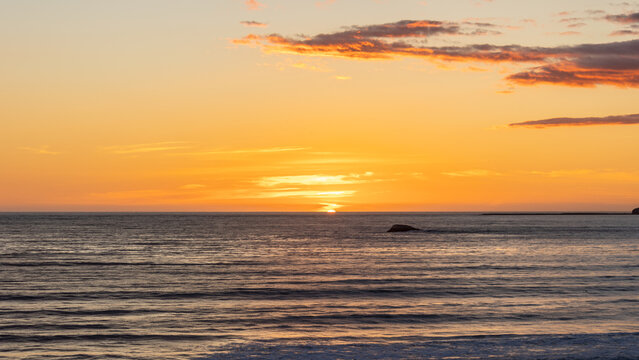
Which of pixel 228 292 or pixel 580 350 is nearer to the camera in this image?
pixel 580 350

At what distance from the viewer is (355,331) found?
27.4m

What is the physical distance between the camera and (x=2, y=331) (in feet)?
87.9

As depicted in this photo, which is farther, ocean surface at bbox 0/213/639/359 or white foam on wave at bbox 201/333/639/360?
ocean surface at bbox 0/213/639/359

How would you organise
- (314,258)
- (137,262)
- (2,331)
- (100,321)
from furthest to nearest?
(314,258)
(137,262)
(100,321)
(2,331)

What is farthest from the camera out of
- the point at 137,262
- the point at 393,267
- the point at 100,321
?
the point at 137,262

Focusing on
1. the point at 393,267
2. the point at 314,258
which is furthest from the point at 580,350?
the point at 314,258

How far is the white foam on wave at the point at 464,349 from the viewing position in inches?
882

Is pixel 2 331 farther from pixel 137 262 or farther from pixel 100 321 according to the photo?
→ pixel 137 262

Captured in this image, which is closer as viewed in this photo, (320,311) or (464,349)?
(464,349)

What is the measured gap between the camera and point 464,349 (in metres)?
23.5

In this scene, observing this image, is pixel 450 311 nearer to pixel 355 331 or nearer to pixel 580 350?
pixel 355 331

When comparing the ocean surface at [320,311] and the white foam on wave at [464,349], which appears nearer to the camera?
the white foam on wave at [464,349]

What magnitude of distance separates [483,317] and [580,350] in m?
7.60

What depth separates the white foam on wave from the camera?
2241 cm
